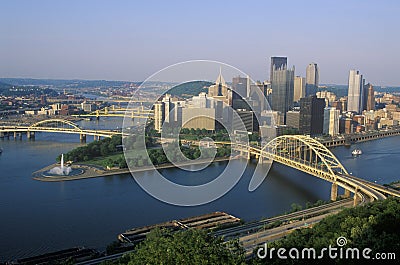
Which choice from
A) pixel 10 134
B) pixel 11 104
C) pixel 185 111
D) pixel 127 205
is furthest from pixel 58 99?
pixel 127 205

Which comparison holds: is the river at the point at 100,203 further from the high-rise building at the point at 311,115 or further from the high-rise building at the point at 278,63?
the high-rise building at the point at 278,63

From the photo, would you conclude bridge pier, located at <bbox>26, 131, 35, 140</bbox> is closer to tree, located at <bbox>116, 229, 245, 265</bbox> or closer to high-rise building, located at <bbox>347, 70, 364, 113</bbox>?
tree, located at <bbox>116, 229, 245, 265</bbox>

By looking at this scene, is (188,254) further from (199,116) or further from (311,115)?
(311,115)

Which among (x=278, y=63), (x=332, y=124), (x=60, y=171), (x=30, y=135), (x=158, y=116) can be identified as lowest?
(x=60, y=171)

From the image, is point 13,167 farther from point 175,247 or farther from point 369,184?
point 175,247

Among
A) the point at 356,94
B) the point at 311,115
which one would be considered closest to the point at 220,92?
the point at 311,115

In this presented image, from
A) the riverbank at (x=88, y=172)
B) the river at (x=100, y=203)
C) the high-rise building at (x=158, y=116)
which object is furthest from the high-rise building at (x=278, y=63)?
the riverbank at (x=88, y=172)
